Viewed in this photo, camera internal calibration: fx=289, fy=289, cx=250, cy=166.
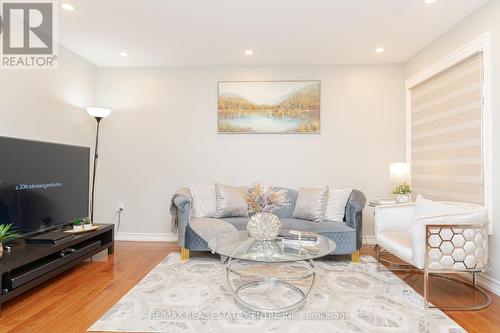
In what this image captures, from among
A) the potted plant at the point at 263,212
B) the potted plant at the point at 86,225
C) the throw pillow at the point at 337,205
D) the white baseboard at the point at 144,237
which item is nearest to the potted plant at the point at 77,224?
the potted plant at the point at 86,225

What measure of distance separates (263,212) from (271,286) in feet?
2.23

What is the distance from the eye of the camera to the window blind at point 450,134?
9.37 feet

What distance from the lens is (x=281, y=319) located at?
2.08 metres

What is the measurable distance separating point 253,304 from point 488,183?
241 cm

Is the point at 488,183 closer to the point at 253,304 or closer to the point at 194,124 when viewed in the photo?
the point at 253,304

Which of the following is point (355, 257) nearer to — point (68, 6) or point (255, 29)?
point (255, 29)

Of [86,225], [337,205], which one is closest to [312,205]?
A: [337,205]

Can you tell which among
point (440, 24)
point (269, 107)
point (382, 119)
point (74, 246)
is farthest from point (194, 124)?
point (440, 24)

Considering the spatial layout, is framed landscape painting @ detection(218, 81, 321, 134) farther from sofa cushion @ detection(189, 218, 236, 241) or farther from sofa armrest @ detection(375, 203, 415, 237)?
sofa armrest @ detection(375, 203, 415, 237)

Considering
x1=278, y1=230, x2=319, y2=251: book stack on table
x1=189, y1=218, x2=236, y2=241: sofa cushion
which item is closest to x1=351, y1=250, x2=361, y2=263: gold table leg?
x1=278, y1=230, x2=319, y2=251: book stack on table

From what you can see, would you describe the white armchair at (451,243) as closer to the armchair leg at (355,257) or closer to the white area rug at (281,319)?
the white area rug at (281,319)

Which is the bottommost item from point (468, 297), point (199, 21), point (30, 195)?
point (468, 297)

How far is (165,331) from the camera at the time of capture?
76.3 inches

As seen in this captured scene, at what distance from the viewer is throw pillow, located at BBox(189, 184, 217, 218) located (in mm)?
3771
